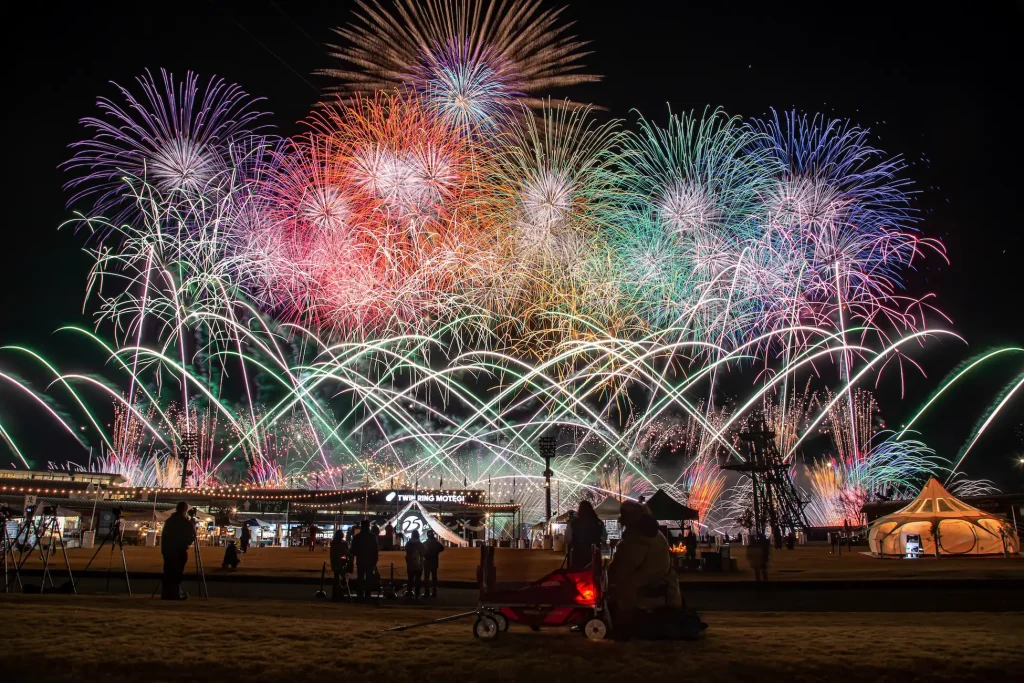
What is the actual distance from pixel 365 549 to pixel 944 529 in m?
29.0

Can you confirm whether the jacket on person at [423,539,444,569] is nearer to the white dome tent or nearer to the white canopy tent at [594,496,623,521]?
the white canopy tent at [594,496,623,521]

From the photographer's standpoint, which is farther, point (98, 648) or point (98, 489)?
point (98, 489)

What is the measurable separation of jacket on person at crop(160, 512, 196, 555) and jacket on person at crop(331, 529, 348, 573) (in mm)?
3414

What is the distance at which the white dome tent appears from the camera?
31641 mm

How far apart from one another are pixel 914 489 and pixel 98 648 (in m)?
86.8

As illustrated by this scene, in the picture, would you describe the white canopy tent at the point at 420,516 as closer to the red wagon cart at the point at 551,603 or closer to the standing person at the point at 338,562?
the standing person at the point at 338,562

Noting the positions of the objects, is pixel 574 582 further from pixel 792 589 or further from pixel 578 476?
pixel 578 476

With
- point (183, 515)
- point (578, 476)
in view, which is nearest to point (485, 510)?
point (578, 476)

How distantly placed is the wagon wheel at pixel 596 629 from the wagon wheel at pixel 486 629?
3.82 feet

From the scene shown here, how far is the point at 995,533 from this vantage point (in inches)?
1247

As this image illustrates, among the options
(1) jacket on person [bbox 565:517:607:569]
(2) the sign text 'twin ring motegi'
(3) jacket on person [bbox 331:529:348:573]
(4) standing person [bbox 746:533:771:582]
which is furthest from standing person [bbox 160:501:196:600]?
(2) the sign text 'twin ring motegi'

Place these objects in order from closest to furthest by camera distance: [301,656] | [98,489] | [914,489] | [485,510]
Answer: [301,656] < [98,489] < [485,510] < [914,489]

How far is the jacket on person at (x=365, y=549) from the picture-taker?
14.7 meters

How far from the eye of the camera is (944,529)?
32.6m
